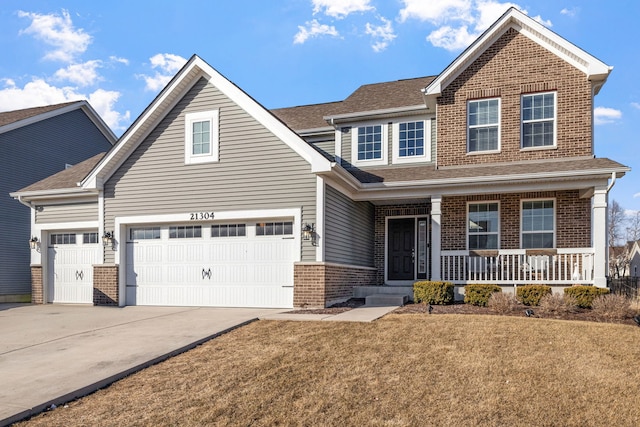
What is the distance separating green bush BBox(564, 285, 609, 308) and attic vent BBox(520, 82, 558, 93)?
5664mm

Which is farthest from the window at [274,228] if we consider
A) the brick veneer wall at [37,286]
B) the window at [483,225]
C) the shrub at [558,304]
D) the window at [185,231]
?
the brick veneer wall at [37,286]

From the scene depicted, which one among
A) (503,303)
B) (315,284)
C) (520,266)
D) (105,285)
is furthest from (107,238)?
(520,266)

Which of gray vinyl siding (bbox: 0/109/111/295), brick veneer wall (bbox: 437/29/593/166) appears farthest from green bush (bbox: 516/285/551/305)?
gray vinyl siding (bbox: 0/109/111/295)

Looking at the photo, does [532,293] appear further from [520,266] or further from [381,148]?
[381,148]

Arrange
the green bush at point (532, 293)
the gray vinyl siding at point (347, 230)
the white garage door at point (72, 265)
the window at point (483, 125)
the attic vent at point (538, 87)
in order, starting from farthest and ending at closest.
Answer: the white garage door at point (72, 265)
the window at point (483, 125)
the attic vent at point (538, 87)
the gray vinyl siding at point (347, 230)
the green bush at point (532, 293)

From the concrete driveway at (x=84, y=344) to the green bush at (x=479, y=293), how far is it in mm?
4673

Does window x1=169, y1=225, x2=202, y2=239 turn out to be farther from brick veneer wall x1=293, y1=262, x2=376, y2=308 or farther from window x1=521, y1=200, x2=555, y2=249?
window x1=521, y1=200, x2=555, y2=249

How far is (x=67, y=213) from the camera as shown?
15164 mm

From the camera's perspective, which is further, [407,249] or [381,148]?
[407,249]

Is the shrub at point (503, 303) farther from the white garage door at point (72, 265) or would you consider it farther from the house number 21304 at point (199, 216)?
the white garage door at point (72, 265)

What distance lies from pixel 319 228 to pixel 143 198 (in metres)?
5.33

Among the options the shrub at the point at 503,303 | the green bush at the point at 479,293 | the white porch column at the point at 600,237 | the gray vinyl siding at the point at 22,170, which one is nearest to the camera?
the shrub at the point at 503,303

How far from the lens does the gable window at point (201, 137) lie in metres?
13.0

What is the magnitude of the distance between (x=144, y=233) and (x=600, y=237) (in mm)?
11828
